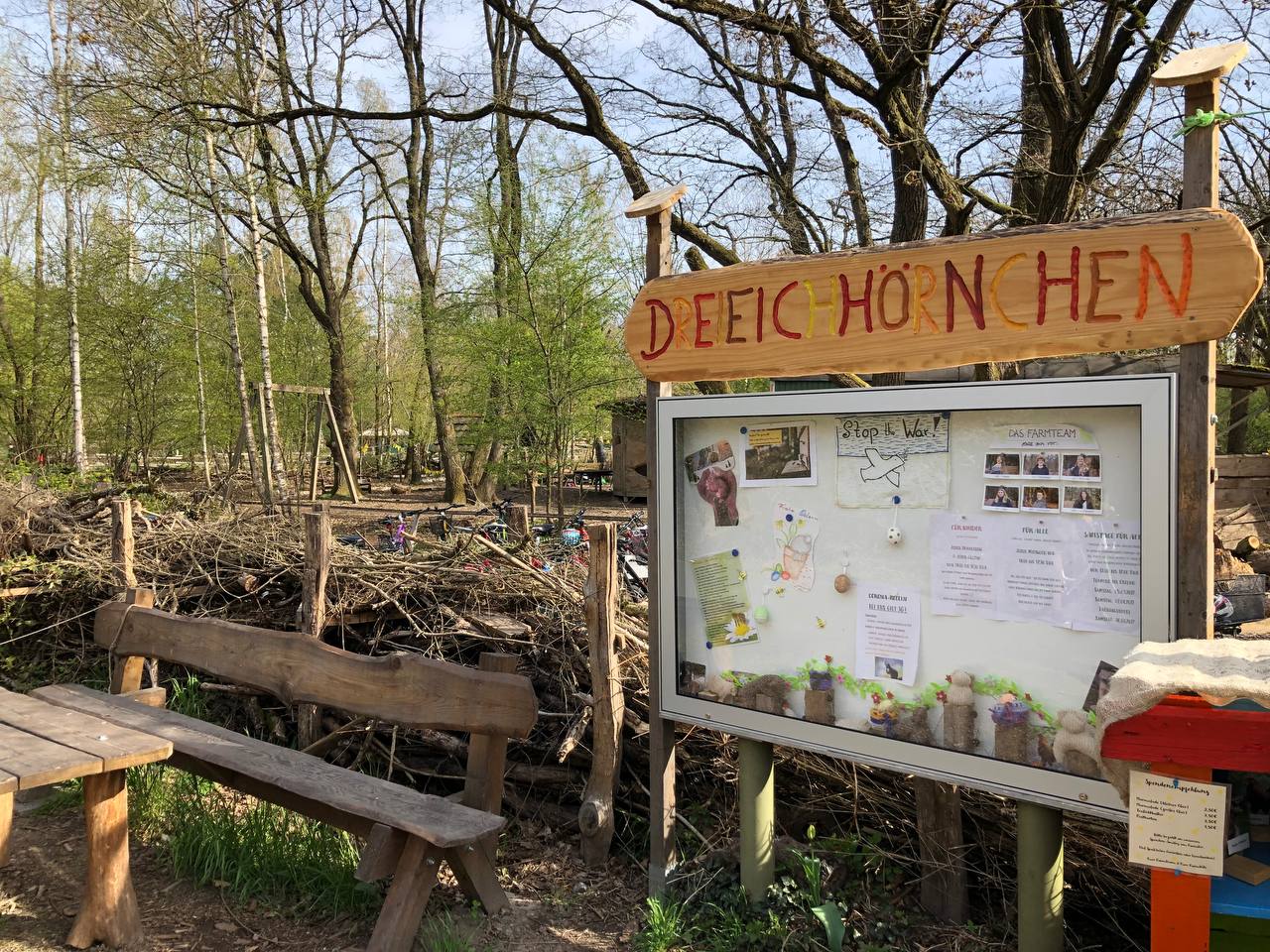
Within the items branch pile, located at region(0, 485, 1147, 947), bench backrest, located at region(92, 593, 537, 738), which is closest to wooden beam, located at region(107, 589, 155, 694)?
bench backrest, located at region(92, 593, 537, 738)

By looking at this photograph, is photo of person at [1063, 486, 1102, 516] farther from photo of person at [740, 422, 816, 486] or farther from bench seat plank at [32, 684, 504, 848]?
bench seat plank at [32, 684, 504, 848]

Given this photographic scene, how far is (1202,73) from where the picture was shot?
81.2 inches

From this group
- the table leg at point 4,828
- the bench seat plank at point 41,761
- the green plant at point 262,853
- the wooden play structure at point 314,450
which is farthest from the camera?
the wooden play structure at point 314,450

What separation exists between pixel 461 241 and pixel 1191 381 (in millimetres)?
14026

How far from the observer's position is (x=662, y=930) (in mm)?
2846

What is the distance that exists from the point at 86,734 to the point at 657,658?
2.00m

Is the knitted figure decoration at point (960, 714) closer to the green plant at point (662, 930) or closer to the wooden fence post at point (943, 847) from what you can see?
the wooden fence post at point (943, 847)

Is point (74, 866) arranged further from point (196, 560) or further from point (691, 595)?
point (691, 595)

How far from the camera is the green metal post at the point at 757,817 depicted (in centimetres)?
293

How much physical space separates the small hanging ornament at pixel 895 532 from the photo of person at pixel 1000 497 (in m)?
0.25

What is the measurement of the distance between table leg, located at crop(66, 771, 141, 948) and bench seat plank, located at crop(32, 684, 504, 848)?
287 millimetres

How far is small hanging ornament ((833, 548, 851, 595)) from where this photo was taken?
2.67 metres

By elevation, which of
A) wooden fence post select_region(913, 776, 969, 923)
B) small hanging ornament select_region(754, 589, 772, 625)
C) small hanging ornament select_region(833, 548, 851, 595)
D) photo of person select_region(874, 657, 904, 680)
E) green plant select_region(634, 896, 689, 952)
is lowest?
green plant select_region(634, 896, 689, 952)

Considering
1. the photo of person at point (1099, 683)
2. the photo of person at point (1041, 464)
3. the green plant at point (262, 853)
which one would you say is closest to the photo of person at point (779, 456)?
the photo of person at point (1041, 464)
